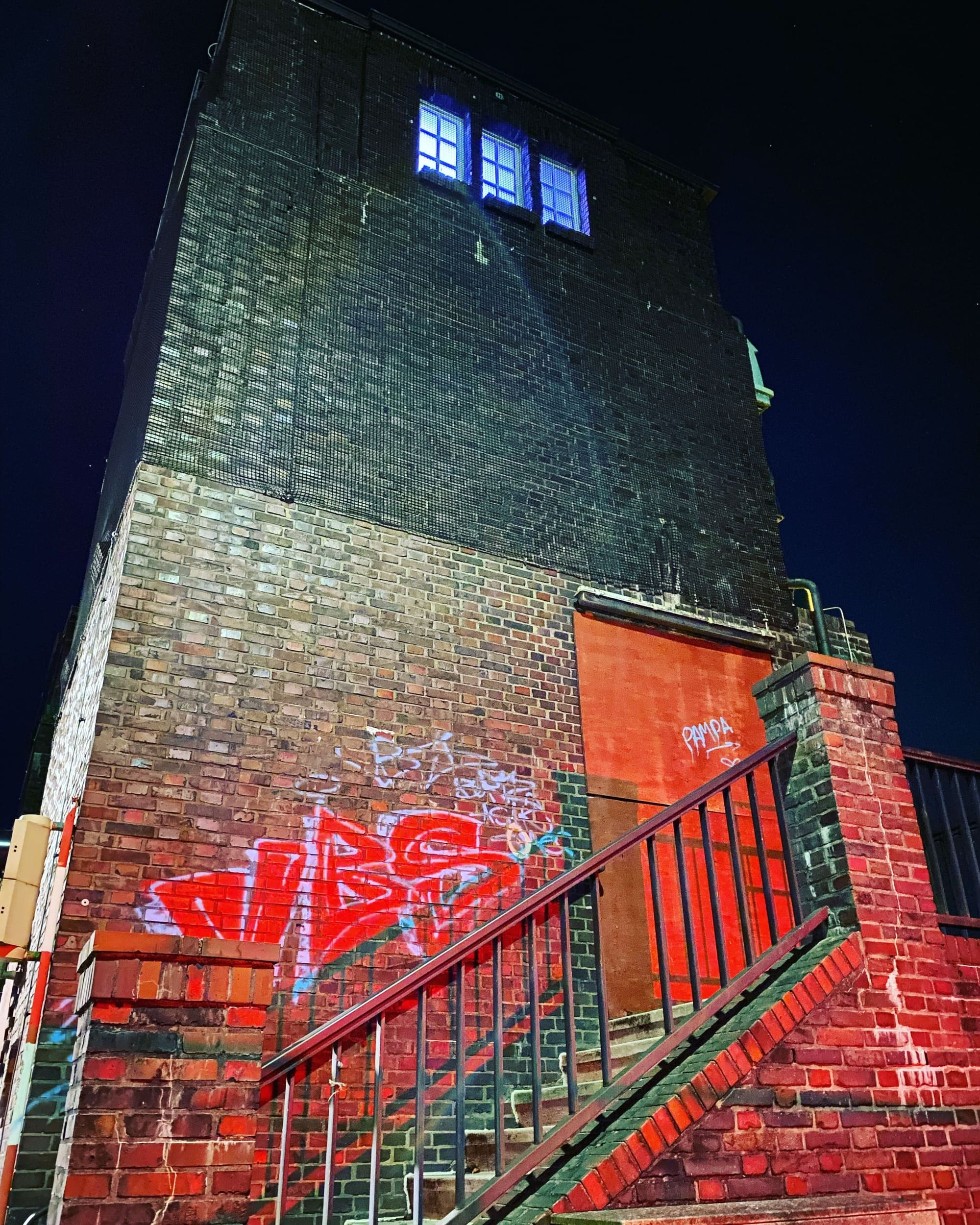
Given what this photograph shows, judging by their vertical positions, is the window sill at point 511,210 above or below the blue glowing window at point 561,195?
below

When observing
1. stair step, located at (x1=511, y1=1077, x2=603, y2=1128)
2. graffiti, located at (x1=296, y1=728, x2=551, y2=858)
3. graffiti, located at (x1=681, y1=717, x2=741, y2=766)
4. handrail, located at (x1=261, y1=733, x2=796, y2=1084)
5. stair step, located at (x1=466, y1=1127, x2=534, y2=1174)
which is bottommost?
stair step, located at (x1=466, y1=1127, x2=534, y2=1174)

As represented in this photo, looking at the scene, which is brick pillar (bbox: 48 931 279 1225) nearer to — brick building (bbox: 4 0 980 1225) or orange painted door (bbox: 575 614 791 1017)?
brick building (bbox: 4 0 980 1225)

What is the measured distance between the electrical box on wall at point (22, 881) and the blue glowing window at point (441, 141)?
7.06 m

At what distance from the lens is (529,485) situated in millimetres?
8141

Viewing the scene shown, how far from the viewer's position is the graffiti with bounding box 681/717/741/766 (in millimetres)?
7629

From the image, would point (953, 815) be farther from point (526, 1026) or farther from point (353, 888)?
point (353, 888)

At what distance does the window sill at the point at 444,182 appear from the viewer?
30.0ft

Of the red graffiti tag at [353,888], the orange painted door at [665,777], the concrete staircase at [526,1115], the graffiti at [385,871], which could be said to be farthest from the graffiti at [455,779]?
the concrete staircase at [526,1115]

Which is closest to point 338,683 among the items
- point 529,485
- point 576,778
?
point 576,778

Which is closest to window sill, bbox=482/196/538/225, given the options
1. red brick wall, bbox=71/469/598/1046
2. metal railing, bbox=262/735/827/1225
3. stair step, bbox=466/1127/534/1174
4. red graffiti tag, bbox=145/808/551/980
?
red brick wall, bbox=71/469/598/1046

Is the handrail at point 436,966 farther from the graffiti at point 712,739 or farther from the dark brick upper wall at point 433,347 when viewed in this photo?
the dark brick upper wall at point 433,347

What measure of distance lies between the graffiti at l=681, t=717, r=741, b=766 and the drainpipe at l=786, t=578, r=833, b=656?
142cm

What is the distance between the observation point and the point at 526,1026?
235 inches

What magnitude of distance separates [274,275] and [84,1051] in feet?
21.9
